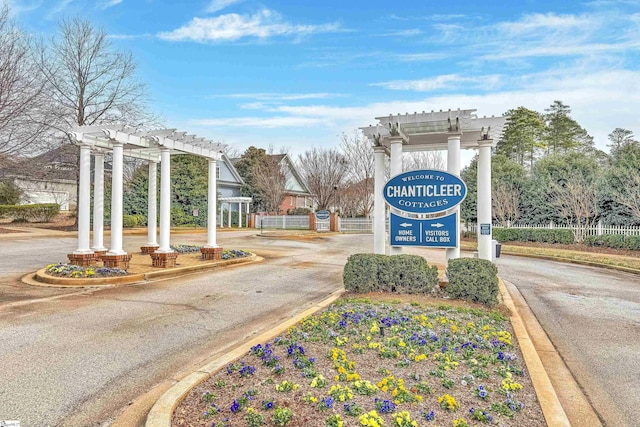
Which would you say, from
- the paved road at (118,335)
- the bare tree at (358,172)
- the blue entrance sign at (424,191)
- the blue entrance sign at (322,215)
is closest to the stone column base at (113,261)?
the paved road at (118,335)

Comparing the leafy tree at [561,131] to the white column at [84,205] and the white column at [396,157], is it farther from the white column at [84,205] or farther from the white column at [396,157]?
the white column at [84,205]

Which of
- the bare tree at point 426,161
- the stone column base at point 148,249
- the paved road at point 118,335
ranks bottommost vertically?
the paved road at point 118,335

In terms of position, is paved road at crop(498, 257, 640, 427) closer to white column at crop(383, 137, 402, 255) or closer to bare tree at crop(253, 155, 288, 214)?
white column at crop(383, 137, 402, 255)

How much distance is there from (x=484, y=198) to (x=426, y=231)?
1736mm

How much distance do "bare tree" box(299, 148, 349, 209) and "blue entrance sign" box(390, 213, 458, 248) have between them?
82.9ft

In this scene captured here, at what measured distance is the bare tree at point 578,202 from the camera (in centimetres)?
2144

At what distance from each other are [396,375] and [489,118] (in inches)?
250

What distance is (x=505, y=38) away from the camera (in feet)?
40.5

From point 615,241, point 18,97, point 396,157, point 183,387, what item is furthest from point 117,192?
point 615,241

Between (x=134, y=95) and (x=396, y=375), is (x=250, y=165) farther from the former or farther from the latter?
(x=396, y=375)

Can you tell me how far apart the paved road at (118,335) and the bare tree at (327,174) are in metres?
23.6

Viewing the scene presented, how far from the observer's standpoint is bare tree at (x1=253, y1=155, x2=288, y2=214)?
37000 mm

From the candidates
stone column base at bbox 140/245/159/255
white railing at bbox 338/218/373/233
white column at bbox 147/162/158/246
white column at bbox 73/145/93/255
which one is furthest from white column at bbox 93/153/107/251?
white railing at bbox 338/218/373/233

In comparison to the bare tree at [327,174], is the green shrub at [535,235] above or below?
below
